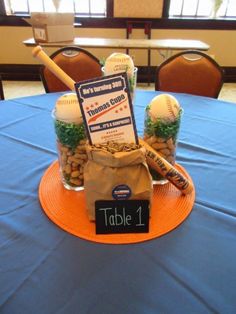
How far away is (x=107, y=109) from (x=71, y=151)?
0.17 metres

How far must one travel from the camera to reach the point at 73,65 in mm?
1668

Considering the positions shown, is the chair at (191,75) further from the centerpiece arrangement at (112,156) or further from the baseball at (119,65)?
the centerpiece arrangement at (112,156)

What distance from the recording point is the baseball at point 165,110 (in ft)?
2.26

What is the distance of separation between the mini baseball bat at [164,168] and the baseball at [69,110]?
16cm

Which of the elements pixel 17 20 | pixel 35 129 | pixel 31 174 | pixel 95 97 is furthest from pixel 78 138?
pixel 17 20

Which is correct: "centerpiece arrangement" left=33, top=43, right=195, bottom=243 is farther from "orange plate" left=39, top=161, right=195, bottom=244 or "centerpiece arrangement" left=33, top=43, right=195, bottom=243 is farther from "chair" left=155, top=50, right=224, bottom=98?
"chair" left=155, top=50, right=224, bottom=98

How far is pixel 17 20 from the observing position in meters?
3.67

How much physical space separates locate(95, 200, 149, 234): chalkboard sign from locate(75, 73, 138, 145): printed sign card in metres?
0.14

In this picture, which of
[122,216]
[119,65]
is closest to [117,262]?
[122,216]

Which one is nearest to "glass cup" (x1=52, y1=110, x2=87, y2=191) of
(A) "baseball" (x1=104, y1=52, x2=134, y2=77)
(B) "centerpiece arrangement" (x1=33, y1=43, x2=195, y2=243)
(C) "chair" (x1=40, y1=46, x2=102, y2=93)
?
(B) "centerpiece arrangement" (x1=33, y1=43, x2=195, y2=243)

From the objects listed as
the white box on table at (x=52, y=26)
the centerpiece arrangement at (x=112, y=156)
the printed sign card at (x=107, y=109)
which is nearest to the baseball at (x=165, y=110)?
the centerpiece arrangement at (x=112, y=156)

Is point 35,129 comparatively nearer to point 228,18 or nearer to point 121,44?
point 121,44

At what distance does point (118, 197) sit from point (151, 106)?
0.26 meters

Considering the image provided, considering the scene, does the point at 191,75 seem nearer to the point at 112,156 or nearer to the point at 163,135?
the point at 163,135
